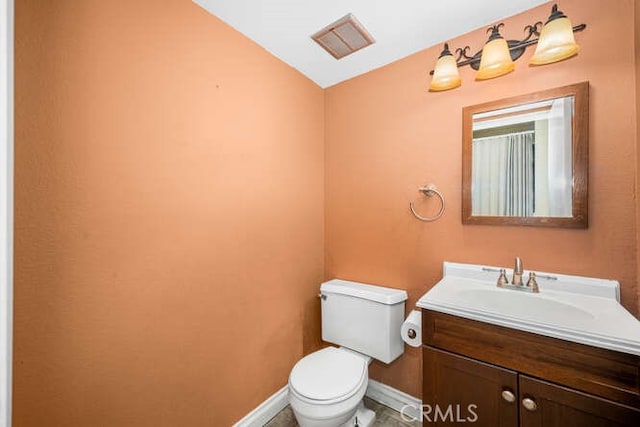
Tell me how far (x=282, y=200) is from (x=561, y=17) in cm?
154

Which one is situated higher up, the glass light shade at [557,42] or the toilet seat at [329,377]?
the glass light shade at [557,42]

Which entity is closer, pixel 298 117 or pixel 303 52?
pixel 303 52

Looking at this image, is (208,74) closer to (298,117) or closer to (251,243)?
(298,117)

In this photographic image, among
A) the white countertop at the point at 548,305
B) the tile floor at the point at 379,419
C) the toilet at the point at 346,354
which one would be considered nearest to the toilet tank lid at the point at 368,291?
the toilet at the point at 346,354

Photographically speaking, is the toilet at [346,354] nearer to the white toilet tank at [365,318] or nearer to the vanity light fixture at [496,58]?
the white toilet tank at [365,318]

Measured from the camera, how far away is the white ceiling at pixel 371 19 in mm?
1236

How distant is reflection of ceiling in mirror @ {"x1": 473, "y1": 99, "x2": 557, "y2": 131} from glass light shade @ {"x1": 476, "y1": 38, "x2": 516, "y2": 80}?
227mm

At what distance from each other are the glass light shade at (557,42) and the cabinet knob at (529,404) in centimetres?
Result: 130

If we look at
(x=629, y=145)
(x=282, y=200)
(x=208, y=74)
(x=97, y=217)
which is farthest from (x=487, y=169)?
(x=97, y=217)

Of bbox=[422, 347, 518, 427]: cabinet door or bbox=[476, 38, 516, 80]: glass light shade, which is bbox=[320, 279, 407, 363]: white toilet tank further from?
bbox=[476, 38, 516, 80]: glass light shade

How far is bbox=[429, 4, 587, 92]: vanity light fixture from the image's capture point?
1.01 m

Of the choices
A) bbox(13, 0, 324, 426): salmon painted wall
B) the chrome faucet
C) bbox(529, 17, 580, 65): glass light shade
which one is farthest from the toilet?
bbox(529, 17, 580, 65): glass light shade

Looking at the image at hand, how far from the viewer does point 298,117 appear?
5.95 ft

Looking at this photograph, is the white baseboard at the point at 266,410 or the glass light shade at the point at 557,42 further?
the white baseboard at the point at 266,410
